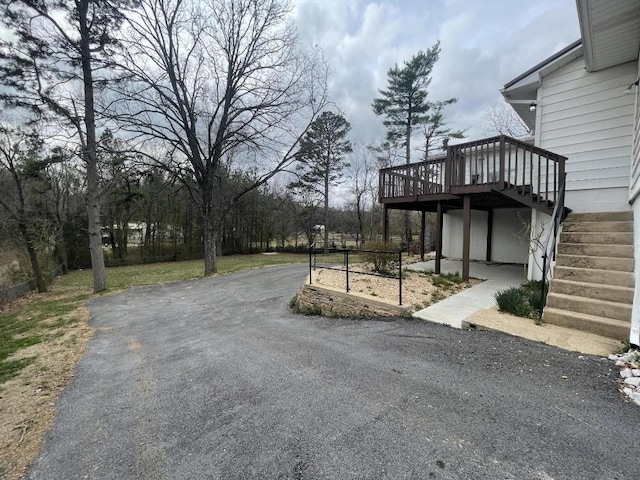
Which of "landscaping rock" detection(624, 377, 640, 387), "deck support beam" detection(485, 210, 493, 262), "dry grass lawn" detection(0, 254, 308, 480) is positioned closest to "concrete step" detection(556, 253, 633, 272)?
"landscaping rock" detection(624, 377, 640, 387)

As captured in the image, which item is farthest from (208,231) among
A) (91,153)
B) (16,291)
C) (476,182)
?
(476,182)

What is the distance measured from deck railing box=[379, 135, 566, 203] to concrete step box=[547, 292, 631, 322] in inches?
96.6

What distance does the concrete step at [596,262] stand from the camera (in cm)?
401

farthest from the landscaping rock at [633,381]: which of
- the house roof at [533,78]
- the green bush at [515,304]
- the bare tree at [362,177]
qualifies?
Result: the bare tree at [362,177]

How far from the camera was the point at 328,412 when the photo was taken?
2352mm

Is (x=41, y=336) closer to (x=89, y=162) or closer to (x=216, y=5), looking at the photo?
(x=89, y=162)

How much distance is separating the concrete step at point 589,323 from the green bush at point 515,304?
290mm

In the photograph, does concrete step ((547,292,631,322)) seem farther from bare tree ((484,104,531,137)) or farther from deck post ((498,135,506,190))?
bare tree ((484,104,531,137))

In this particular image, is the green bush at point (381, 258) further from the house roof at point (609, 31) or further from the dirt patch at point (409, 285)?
the house roof at point (609, 31)

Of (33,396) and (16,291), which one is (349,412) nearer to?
Answer: (33,396)

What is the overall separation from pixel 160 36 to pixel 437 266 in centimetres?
1336

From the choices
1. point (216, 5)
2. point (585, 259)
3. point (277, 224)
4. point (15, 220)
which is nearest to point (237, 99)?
point (216, 5)

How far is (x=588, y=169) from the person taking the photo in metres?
5.65

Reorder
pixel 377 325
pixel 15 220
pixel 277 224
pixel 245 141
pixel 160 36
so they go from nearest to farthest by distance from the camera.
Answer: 1. pixel 377 325
2. pixel 15 220
3. pixel 160 36
4. pixel 245 141
5. pixel 277 224
